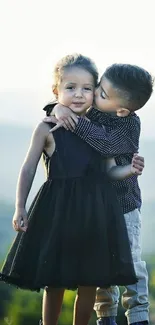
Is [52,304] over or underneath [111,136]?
underneath

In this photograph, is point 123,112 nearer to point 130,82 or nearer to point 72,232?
point 130,82

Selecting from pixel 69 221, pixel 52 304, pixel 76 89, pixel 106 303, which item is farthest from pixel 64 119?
pixel 106 303

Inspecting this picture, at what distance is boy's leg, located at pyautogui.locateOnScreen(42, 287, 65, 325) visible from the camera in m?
2.74

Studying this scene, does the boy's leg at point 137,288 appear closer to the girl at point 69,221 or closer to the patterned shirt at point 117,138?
the patterned shirt at point 117,138

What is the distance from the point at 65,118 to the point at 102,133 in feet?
0.46

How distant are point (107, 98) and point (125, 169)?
Answer: 0.84 feet

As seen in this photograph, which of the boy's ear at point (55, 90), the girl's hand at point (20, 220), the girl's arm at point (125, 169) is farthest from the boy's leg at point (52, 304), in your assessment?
the boy's ear at point (55, 90)

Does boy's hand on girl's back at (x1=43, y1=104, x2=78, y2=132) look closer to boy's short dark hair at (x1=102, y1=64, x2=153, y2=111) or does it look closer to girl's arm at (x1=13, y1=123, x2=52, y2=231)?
girl's arm at (x1=13, y1=123, x2=52, y2=231)

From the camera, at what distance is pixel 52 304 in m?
2.75

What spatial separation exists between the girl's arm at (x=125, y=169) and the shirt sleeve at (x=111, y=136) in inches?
2.2

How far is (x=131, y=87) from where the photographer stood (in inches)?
110

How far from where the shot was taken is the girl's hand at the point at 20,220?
2.68m

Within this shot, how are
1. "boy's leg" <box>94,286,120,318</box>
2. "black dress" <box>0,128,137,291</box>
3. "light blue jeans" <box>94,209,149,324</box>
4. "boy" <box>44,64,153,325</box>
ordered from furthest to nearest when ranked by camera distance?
"boy's leg" <box>94,286,120,318</box> < "light blue jeans" <box>94,209,149,324</box> < "boy" <box>44,64,153,325</box> < "black dress" <box>0,128,137,291</box>

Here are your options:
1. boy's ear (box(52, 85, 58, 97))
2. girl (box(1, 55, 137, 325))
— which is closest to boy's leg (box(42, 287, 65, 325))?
girl (box(1, 55, 137, 325))
